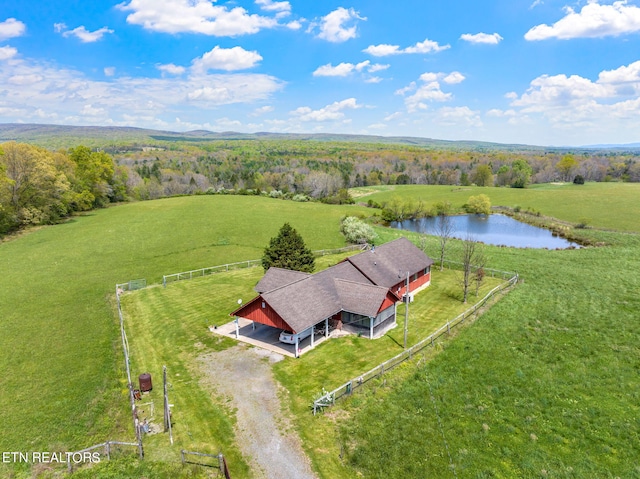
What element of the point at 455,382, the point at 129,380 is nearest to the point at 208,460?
the point at 129,380

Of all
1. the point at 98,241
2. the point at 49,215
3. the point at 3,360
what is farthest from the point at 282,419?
the point at 49,215

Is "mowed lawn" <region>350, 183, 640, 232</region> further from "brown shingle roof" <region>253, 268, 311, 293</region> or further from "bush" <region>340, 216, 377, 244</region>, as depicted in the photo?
"brown shingle roof" <region>253, 268, 311, 293</region>

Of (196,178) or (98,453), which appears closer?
(98,453)

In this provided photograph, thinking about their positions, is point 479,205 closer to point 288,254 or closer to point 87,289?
point 288,254

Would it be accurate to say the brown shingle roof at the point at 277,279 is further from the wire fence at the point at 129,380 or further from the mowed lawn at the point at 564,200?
the mowed lawn at the point at 564,200

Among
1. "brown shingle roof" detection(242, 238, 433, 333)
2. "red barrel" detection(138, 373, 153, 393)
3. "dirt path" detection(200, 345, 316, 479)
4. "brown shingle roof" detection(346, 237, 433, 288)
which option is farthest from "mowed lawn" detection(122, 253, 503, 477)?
"brown shingle roof" detection(346, 237, 433, 288)

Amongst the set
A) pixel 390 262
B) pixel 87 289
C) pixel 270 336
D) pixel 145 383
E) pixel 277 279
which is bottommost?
pixel 87 289

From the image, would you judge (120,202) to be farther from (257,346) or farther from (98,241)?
(257,346)
